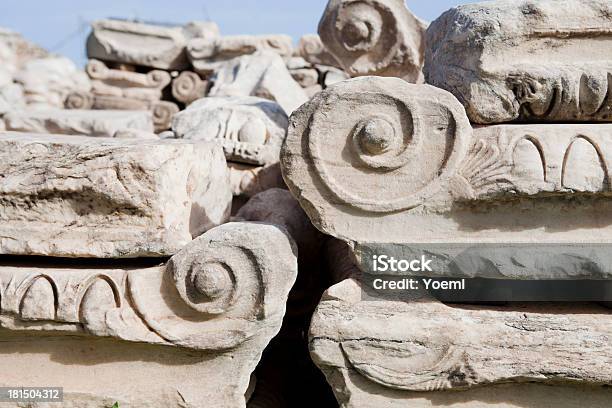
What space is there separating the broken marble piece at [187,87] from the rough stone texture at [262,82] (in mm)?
2484

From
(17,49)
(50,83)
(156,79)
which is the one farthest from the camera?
(17,49)

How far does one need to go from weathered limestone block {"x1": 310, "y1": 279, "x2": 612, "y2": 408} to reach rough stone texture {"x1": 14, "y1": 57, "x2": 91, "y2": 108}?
642 cm

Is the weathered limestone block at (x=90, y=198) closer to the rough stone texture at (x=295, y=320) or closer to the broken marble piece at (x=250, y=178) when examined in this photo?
the rough stone texture at (x=295, y=320)

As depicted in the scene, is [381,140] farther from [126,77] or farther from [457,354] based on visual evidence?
[126,77]

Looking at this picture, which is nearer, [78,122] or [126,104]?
[78,122]

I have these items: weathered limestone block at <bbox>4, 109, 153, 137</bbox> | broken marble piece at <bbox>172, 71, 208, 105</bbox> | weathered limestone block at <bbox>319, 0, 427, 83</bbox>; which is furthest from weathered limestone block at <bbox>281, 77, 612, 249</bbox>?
broken marble piece at <bbox>172, 71, 208, 105</bbox>

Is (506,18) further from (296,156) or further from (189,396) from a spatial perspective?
(189,396)

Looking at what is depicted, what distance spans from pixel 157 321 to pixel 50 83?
6854mm

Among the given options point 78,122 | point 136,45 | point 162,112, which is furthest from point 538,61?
point 136,45

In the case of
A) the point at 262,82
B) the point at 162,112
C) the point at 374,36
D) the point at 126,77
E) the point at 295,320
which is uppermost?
the point at 374,36

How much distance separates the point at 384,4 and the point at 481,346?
2.04 meters

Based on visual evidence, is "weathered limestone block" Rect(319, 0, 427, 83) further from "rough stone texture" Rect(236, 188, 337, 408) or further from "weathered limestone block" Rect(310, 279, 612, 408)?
"weathered limestone block" Rect(310, 279, 612, 408)

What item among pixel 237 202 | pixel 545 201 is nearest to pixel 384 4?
pixel 237 202

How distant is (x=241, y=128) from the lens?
9.79ft
